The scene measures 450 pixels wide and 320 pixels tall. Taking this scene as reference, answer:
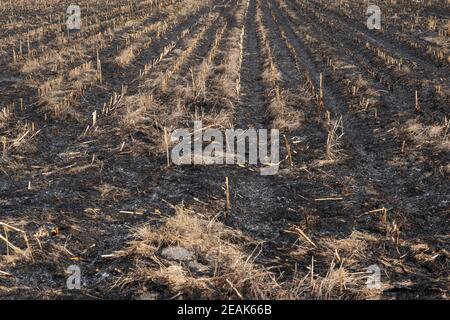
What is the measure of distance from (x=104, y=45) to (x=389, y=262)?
13032 mm

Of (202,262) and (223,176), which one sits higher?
(223,176)

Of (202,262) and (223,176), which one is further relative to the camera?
(223,176)

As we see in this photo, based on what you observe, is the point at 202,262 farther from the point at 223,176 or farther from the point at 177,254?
the point at 223,176

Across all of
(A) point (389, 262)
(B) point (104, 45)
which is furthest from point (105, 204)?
(B) point (104, 45)

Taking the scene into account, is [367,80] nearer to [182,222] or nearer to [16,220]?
[182,222]

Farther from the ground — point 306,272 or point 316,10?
point 316,10

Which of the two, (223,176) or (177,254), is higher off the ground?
(223,176)

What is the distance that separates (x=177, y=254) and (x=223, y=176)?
7.67 ft

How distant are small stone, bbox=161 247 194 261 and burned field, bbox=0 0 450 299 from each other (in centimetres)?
2

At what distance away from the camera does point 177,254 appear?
543 centimetres

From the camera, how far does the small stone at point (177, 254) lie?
5.37 m

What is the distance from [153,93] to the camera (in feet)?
36.7

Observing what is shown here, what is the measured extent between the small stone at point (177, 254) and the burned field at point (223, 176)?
20 mm

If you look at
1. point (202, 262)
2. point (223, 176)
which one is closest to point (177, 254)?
point (202, 262)
